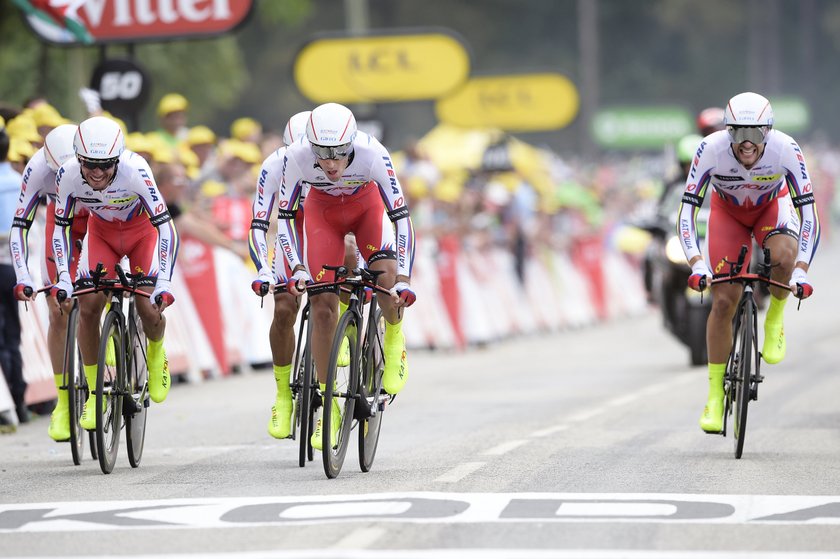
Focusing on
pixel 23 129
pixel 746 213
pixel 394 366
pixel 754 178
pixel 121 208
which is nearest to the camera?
pixel 394 366

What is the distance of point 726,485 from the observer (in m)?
9.70

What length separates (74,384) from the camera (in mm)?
10664

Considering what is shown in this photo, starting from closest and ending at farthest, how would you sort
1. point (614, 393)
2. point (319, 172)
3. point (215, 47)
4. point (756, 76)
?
point (319, 172)
point (614, 393)
point (215, 47)
point (756, 76)

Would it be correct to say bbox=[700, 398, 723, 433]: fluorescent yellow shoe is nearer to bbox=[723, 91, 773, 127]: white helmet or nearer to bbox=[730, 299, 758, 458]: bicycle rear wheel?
bbox=[730, 299, 758, 458]: bicycle rear wheel

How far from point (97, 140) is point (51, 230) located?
4.26 feet

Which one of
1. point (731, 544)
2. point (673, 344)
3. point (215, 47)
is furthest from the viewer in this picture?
point (215, 47)

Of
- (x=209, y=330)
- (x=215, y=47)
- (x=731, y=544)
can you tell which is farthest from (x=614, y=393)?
(x=215, y=47)

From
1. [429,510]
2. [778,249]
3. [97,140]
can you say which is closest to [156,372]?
[97,140]

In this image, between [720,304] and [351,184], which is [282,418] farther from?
[720,304]

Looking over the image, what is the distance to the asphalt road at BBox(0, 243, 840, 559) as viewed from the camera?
26.0ft

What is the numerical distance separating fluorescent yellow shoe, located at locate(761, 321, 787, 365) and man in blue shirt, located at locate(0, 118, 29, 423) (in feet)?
17.8

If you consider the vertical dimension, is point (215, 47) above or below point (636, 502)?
above

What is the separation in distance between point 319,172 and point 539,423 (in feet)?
11.7

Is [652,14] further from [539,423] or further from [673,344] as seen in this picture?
[539,423]
